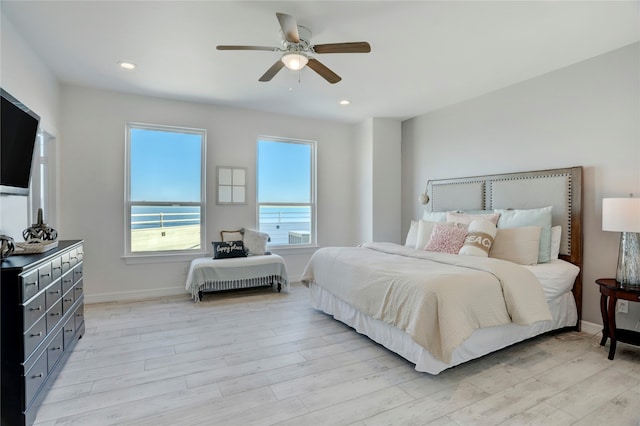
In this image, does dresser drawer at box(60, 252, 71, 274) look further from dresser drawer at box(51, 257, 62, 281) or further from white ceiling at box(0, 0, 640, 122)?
white ceiling at box(0, 0, 640, 122)

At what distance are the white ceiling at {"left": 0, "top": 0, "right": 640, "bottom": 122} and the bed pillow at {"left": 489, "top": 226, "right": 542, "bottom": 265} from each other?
1695mm

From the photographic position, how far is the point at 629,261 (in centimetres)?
263

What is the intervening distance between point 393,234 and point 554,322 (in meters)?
2.65

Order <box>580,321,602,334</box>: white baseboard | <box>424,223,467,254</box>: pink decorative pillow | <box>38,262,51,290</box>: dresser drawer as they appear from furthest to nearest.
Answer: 1. <box>424,223,467,254</box>: pink decorative pillow
2. <box>580,321,602,334</box>: white baseboard
3. <box>38,262,51,290</box>: dresser drawer

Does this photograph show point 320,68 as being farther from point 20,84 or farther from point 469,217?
point 20,84

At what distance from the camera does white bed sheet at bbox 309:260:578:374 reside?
7.48ft

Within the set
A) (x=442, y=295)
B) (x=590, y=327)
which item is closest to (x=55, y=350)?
(x=442, y=295)

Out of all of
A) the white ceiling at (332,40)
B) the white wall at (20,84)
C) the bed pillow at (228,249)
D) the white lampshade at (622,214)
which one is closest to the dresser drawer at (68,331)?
the white wall at (20,84)

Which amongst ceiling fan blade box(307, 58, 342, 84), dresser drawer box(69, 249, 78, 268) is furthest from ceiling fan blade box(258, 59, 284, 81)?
dresser drawer box(69, 249, 78, 268)

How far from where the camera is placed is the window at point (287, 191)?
200 inches

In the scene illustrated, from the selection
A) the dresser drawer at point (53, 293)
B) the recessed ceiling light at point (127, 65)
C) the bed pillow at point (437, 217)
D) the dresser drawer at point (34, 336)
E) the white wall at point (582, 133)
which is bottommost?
the dresser drawer at point (34, 336)

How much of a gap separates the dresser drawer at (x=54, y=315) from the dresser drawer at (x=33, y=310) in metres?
0.12

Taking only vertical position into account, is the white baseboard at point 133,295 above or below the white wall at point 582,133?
below

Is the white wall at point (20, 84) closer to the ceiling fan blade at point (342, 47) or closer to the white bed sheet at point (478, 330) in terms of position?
the ceiling fan blade at point (342, 47)
